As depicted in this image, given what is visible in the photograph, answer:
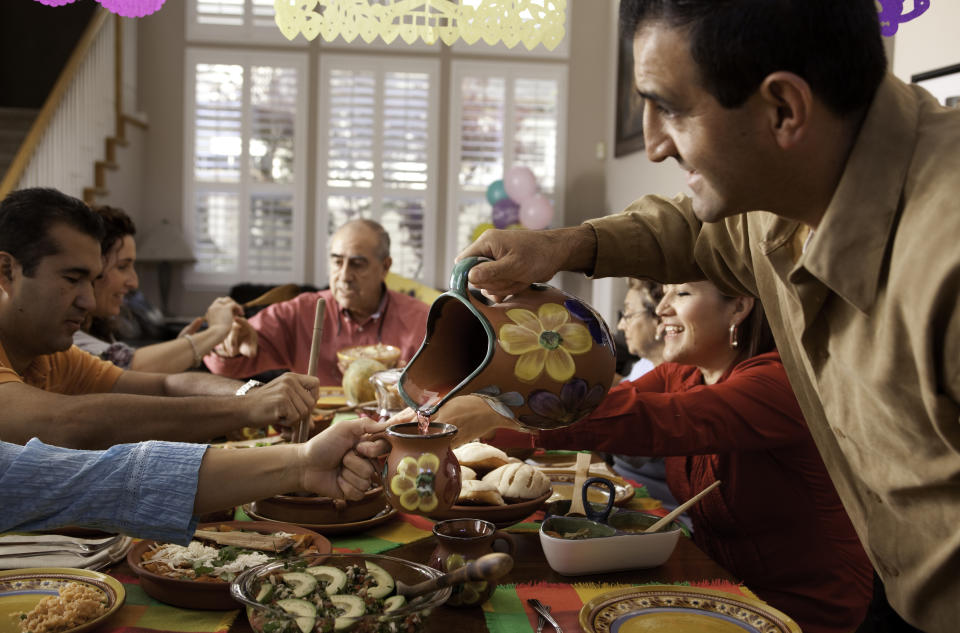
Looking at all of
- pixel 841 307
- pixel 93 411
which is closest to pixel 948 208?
pixel 841 307

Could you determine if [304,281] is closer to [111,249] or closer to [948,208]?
[111,249]

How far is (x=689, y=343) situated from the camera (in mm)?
2006

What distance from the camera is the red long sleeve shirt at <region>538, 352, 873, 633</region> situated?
1599 millimetres

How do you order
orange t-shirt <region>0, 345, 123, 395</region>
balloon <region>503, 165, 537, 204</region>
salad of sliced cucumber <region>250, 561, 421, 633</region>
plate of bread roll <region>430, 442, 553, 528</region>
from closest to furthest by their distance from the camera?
1. salad of sliced cucumber <region>250, 561, 421, 633</region>
2. plate of bread roll <region>430, 442, 553, 528</region>
3. orange t-shirt <region>0, 345, 123, 395</region>
4. balloon <region>503, 165, 537, 204</region>

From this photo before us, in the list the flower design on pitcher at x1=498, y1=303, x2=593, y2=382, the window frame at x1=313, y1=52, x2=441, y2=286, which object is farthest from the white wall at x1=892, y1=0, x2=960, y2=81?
the window frame at x1=313, y1=52, x2=441, y2=286

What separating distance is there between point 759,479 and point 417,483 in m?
0.95

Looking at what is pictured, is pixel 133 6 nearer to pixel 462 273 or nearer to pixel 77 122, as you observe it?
pixel 462 273

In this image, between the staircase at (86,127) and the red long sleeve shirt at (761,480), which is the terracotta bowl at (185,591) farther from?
the staircase at (86,127)

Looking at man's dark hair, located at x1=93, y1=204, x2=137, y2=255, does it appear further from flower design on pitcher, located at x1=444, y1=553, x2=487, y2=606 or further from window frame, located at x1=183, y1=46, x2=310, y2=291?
window frame, located at x1=183, y1=46, x2=310, y2=291

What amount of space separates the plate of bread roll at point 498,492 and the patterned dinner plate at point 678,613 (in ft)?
1.02

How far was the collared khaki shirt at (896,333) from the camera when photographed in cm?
78

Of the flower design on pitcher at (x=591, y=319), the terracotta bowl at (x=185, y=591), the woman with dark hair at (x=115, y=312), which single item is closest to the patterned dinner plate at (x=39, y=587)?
the terracotta bowl at (x=185, y=591)

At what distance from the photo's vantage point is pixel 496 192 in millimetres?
8109

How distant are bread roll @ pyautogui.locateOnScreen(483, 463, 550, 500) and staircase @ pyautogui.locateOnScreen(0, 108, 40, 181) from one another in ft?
24.4
